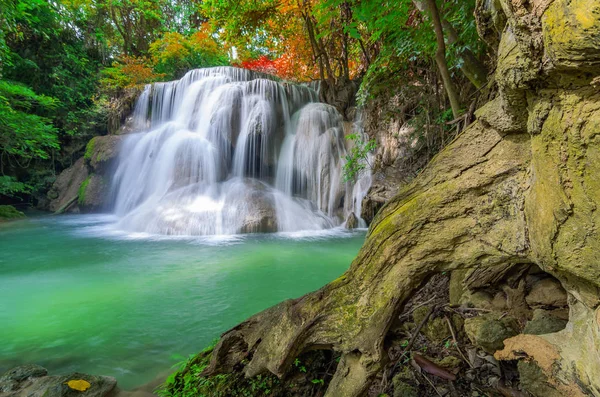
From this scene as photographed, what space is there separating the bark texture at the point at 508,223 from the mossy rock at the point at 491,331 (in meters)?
0.17

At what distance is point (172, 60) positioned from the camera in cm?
1730

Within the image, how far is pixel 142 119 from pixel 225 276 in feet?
40.0

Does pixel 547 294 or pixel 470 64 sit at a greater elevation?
pixel 470 64

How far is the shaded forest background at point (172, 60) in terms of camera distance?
473 centimetres

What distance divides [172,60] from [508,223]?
19.4 m

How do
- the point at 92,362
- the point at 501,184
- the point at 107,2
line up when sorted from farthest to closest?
the point at 107,2
the point at 92,362
the point at 501,184

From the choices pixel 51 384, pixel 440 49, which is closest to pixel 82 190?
pixel 51 384

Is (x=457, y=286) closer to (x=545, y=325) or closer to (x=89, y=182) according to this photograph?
(x=545, y=325)

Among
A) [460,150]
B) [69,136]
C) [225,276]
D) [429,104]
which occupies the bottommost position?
[225,276]

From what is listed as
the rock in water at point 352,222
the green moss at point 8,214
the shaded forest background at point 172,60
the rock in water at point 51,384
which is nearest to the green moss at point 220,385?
the rock in water at point 51,384

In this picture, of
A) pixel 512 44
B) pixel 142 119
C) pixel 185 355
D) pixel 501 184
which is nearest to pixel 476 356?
pixel 501 184

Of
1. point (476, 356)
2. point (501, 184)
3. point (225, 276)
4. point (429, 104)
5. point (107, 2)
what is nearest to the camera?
point (501, 184)

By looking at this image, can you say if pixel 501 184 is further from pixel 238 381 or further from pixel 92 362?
pixel 92 362

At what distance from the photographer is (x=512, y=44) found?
48.9 inches
